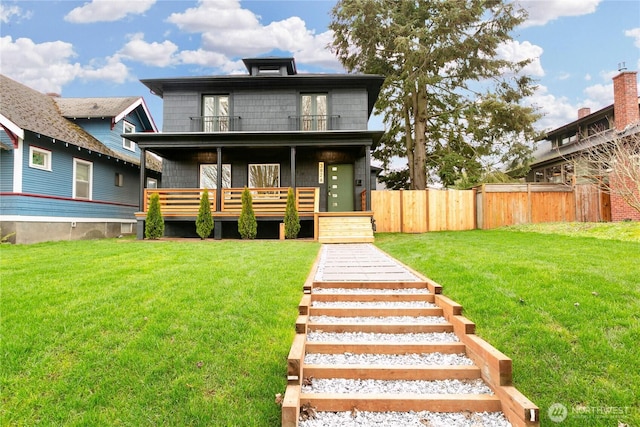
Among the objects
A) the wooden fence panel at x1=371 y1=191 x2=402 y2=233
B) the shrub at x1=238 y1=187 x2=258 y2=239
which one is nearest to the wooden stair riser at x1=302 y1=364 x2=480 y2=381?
the shrub at x1=238 y1=187 x2=258 y2=239

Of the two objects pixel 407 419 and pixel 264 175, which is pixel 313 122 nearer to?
pixel 264 175

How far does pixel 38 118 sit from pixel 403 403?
15.0m

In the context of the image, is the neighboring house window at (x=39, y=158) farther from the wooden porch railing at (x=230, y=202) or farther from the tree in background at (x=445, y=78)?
the tree in background at (x=445, y=78)

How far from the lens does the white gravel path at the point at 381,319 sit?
383cm

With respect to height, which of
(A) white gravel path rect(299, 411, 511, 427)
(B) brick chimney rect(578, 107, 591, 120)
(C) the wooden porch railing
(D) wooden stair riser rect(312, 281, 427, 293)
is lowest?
(A) white gravel path rect(299, 411, 511, 427)

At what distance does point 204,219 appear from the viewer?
37.4ft

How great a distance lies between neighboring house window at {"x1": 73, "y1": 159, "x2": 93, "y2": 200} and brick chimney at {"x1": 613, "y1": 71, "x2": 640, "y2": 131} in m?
24.2

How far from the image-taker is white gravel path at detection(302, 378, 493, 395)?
274cm

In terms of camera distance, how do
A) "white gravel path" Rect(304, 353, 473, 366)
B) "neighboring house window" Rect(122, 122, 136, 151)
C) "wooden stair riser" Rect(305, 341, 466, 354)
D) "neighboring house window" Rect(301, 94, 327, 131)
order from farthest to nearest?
"neighboring house window" Rect(122, 122, 136, 151), "neighboring house window" Rect(301, 94, 327, 131), "wooden stair riser" Rect(305, 341, 466, 354), "white gravel path" Rect(304, 353, 473, 366)

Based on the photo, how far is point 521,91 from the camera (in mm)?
17891

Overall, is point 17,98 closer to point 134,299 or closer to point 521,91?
point 134,299

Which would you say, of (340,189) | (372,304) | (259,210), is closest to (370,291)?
(372,304)

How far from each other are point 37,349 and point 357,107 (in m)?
12.8

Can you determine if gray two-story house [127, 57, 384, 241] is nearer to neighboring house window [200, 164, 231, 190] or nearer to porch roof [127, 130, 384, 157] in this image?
neighboring house window [200, 164, 231, 190]
